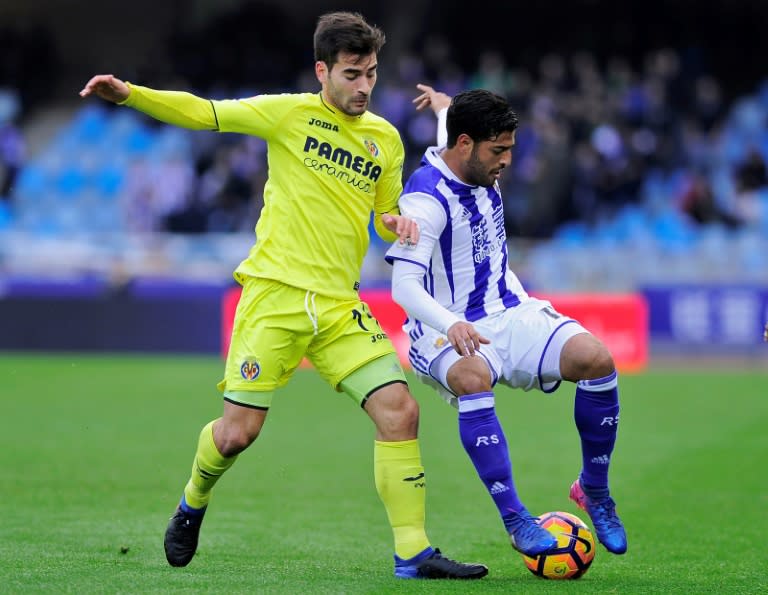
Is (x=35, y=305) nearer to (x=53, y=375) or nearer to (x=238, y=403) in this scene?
(x=53, y=375)

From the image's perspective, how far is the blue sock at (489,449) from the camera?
19.5 ft

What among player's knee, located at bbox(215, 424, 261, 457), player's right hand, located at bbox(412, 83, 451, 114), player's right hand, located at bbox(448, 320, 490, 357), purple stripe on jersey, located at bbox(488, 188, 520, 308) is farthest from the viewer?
player's right hand, located at bbox(412, 83, 451, 114)

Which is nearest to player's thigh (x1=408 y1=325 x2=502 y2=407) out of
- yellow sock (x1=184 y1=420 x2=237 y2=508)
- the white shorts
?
the white shorts

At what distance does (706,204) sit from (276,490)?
1327cm

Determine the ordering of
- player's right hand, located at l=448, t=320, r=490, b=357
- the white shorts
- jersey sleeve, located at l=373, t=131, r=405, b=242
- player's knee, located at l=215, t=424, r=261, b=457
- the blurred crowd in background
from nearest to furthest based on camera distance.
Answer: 1. player's right hand, located at l=448, t=320, r=490, b=357
2. player's knee, located at l=215, t=424, r=261, b=457
3. the white shorts
4. jersey sleeve, located at l=373, t=131, r=405, b=242
5. the blurred crowd in background

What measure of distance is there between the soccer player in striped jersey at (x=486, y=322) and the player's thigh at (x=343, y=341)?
0.76ft

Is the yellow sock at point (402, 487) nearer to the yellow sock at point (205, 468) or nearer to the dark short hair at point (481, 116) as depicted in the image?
the yellow sock at point (205, 468)

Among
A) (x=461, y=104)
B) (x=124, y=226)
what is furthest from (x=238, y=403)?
(x=124, y=226)

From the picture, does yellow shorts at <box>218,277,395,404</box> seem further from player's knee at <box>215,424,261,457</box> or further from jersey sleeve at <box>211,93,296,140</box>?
jersey sleeve at <box>211,93,296,140</box>

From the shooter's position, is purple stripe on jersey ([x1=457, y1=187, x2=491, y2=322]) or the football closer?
the football

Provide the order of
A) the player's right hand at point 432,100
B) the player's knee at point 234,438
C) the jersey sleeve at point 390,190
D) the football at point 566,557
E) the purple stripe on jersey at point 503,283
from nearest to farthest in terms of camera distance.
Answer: the football at point 566,557 < the player's knee at point 234,438 < the jersey sleeve at point 390,190 < the purple stripe on jersey at point 503,283 < the player's right hand at point 432,100

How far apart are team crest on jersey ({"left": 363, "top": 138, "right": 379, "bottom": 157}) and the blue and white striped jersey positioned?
25 centimetres

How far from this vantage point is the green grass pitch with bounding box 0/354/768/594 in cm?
595

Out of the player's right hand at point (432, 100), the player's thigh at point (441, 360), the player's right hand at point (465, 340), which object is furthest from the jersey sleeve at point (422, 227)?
the player's right hand at point (432, 100)
